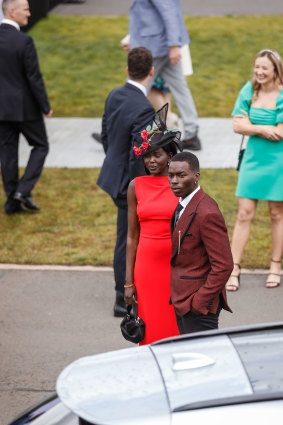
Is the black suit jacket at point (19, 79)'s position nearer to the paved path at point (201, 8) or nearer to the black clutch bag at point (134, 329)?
the black clutch bag at point (134, 329)

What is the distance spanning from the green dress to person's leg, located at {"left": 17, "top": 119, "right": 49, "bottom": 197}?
2.86 m

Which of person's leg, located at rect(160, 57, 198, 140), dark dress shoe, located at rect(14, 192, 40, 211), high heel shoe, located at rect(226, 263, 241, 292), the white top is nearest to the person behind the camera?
the white top

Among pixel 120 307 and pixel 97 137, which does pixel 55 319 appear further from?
pixel 97 137

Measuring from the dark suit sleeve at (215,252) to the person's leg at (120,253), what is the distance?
1962mm

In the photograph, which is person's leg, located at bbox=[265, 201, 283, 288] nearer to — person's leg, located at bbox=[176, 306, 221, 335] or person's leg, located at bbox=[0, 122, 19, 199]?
person's leg, located at bbox=[176, 306, 221, 335]

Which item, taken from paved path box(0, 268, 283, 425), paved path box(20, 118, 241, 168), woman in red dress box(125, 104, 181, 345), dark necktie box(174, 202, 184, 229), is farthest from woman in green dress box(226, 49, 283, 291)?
paved path box(20, 118, 241, 168)

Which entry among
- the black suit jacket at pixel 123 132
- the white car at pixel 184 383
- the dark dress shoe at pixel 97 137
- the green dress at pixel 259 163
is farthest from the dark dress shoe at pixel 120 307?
the dark dress shoe at pixel 97 137

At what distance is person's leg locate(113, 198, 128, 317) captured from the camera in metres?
6.03

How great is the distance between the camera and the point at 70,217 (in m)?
8.46

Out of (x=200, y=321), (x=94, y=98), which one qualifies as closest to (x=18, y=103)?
(x=200, y=321)

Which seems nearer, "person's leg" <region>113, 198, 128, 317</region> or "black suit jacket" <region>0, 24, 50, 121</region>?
"person's leg" <region>113, 198, 128, 317</region>

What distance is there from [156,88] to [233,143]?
5.07 ft

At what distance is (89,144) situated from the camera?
11227mm

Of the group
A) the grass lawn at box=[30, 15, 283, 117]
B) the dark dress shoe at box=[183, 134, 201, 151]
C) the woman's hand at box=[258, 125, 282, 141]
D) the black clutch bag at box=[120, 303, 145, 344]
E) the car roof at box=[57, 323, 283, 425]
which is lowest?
the grass lawn at box=[30, 15, 283, 117]
